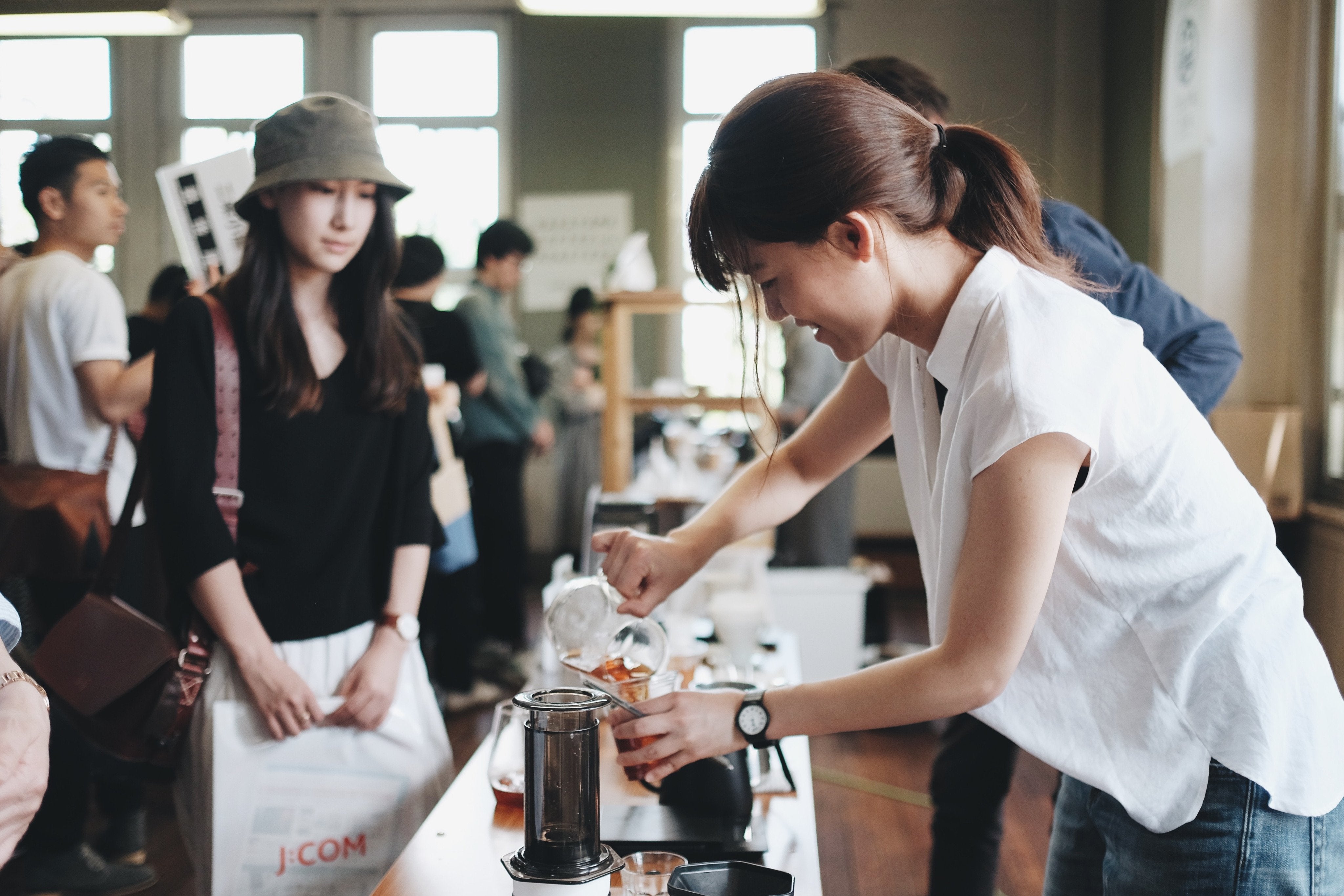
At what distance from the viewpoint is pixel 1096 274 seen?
1.63 meters


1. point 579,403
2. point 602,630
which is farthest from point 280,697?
point 579,403

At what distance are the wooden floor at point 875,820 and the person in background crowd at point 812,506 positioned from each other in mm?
614

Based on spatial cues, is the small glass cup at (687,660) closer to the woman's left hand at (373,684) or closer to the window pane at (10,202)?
the woman's left hand at (373,684)

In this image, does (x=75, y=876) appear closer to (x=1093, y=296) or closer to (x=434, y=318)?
(x=434, y=318)

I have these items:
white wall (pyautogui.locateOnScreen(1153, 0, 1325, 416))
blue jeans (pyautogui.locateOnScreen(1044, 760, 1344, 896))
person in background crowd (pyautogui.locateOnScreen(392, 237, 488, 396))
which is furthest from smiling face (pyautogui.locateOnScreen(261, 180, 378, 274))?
white wall (pyautogui.locateOnScreen(1153, 0, 1325, 416))

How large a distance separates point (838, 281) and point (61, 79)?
7.22 metres

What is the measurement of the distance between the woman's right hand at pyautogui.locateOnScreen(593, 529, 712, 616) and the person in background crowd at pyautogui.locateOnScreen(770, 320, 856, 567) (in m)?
2.21

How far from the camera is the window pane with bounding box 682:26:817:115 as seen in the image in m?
6.44

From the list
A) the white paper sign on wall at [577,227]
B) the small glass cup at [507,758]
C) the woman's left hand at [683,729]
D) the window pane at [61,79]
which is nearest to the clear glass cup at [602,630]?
the small glass cup at [507,758]

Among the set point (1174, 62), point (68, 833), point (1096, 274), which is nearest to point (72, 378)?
point (68, 833)

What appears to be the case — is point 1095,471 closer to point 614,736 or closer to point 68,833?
point 614,736

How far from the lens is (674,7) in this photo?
411 cm

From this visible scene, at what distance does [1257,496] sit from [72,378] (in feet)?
7.12

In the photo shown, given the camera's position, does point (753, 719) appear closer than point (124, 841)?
Yes
